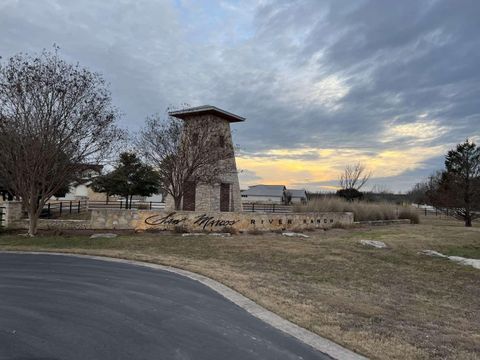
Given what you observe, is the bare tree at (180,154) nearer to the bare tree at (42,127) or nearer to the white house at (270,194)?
the bare tree at (42,127)

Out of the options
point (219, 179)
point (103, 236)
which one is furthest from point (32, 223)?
point (219, 179)

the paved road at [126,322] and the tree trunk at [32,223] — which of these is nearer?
the paved road at [126,322]

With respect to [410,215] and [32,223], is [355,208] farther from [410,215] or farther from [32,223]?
[32,223]

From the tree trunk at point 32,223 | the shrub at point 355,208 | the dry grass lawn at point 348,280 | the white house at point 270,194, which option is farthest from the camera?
the white house at point 270,194

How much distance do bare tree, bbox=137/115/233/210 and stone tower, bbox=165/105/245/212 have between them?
108cm

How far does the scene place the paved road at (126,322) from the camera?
457cm

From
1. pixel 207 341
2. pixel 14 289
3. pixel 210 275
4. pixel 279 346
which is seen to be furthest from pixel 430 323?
pixel 14 289

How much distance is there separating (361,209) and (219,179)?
1108cm

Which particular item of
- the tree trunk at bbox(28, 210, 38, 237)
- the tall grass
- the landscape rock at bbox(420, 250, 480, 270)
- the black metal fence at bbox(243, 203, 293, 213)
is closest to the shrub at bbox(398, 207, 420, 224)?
the tall grass

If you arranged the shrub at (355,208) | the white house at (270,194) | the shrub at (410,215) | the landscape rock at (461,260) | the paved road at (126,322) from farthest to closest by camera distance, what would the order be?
the white house at (270,194), the shrub at (410,215), the shrub at (355,208), the landscape rock at (461,260), the paved road at (126,322)

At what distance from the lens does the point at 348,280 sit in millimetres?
10492

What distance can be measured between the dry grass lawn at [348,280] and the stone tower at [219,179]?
27.4 feet

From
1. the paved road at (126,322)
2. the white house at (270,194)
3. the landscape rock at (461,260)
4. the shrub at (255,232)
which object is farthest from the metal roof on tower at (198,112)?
the white house at (270,194)

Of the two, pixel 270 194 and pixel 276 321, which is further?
pixel 270 194
